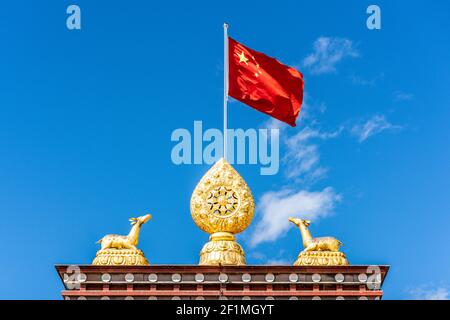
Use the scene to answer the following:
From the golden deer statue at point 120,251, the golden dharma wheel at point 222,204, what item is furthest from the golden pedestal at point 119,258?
the golden dharma wheel at point 222,204

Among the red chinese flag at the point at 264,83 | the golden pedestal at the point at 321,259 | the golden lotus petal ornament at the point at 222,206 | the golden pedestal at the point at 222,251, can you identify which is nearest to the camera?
the golden pedestal at the point at 321,259

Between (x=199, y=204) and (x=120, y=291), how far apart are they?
5055 mm

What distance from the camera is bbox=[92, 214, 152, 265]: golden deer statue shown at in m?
41.6

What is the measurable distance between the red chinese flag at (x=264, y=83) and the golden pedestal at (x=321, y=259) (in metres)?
6.64

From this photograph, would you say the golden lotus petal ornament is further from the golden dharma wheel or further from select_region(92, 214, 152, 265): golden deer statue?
select_region(92, 214, 152, 265): golden deer statue

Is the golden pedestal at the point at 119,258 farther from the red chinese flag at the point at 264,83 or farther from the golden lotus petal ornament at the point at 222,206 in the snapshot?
the red chinese flag at the point at 264,83

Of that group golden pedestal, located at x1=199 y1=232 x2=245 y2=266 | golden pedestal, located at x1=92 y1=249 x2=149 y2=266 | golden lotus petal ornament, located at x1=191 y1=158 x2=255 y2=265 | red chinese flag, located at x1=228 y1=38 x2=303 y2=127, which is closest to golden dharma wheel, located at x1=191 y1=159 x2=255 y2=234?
golden lotus petal ornament, located at x1=191 y1=158 x2=255 y2=265

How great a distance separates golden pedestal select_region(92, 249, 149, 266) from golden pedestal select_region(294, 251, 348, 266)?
6.16 m

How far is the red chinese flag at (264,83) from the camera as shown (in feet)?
150

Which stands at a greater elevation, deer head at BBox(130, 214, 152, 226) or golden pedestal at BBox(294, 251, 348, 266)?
deer head at BBox(130, 214, 152, 226)
